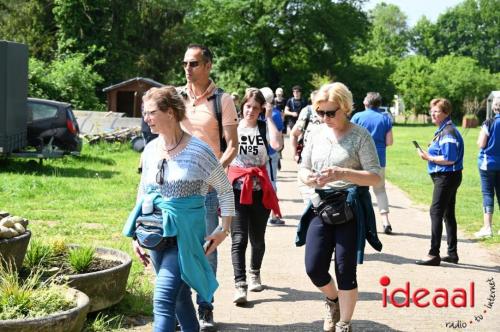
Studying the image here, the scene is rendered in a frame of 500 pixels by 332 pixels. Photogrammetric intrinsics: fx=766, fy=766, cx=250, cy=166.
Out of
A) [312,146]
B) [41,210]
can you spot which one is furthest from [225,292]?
[41,210]

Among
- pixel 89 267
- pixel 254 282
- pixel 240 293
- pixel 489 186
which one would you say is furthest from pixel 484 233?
pixel 89 267

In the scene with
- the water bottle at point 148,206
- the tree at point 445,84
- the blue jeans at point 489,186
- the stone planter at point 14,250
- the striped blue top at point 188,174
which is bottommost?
the stone planter at point 14,250

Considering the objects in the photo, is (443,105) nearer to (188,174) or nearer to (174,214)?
(188,174)

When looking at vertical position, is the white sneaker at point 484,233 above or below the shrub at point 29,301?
below

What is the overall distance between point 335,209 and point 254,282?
199 centimetres

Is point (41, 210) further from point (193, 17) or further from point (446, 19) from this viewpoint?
point (446, 19)

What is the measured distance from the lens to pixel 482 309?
21.6ft

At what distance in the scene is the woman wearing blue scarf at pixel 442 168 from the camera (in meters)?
8.34

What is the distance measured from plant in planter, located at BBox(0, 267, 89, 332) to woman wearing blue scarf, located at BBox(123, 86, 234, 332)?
1.91 feet

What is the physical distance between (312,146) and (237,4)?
56.5m

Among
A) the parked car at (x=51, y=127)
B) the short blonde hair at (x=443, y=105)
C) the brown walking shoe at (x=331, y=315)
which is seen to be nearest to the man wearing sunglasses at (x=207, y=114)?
the brown walking shoe at (x=331, y=315)

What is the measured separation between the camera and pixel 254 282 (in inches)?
279

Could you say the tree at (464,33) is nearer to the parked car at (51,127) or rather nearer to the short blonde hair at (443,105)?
the parked car at (51,127)

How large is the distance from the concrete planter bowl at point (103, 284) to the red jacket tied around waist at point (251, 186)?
4.23 feet
